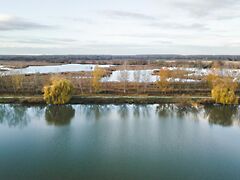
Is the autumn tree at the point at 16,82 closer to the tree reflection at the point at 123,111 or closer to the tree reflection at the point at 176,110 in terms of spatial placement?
the tree reflection at the point at 123,111

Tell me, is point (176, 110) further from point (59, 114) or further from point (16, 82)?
point (16, 82)

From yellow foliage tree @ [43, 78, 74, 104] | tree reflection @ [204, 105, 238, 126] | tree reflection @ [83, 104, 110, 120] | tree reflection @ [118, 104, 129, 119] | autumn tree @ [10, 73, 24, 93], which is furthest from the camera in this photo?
autumn tree @ [10, 73, 24, 93]

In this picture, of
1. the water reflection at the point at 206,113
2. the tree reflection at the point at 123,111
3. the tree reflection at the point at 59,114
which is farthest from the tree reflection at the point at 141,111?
the tree reflection at the point at 59,114

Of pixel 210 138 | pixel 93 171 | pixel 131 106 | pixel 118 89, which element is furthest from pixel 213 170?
pixel 118 89

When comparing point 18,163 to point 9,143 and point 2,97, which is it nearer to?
point 9,143

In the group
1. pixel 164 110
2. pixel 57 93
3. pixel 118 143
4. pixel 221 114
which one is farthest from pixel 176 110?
pixel 57 93

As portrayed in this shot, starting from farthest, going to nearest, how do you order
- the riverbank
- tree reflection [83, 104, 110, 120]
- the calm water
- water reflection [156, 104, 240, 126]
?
the riverbank → tree reflection [83, 104, 110, 120] → water reflection [156, 104, 240, 126] → the calm water

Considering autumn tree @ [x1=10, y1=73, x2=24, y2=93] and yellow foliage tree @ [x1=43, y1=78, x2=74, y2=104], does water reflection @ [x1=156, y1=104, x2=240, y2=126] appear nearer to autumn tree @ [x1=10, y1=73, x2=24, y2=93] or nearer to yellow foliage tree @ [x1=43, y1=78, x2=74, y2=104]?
yellow foliage tree @ [x1=43, y1=78, x2=74, y2=104]

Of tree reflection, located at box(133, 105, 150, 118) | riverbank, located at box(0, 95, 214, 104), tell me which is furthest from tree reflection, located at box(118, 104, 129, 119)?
riverbank, located at box(0, 95, 214, 104)
